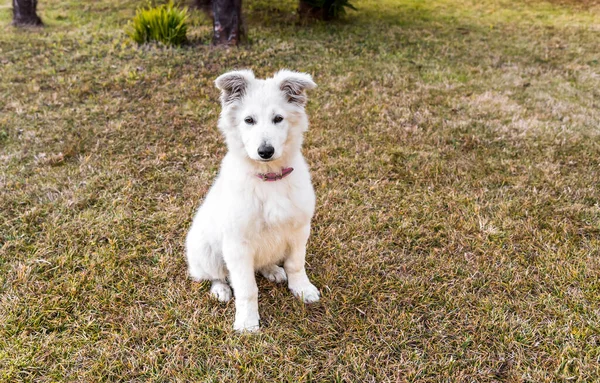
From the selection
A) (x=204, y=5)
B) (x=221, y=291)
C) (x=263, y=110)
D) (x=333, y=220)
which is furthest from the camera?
(x=204, y=5)

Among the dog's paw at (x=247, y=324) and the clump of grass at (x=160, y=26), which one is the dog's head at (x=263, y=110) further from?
the clump of grass at (x=160, y=26)

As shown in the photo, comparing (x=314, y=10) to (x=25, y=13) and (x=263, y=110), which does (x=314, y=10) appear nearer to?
(x=25, y=13)

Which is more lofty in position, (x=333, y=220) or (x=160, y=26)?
(x=160, y=26)

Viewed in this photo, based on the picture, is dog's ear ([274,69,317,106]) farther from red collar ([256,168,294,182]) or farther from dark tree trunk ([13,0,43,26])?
dark tree trunk ([13,0,43,26])

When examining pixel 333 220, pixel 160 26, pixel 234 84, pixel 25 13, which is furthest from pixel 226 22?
pixel 234 84

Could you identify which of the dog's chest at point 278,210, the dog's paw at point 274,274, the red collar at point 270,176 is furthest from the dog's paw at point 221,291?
the red collar at point 270,176

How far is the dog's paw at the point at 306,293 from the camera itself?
2.92 meters

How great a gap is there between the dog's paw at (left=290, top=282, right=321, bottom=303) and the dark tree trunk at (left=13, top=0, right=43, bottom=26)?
9.52m

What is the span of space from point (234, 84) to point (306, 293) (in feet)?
5.11

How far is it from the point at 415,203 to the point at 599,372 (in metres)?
1.95

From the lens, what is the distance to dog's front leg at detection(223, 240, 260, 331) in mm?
2502

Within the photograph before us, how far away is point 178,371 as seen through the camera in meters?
2.43

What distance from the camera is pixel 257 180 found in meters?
2.50

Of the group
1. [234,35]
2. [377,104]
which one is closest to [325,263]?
[377,104]
